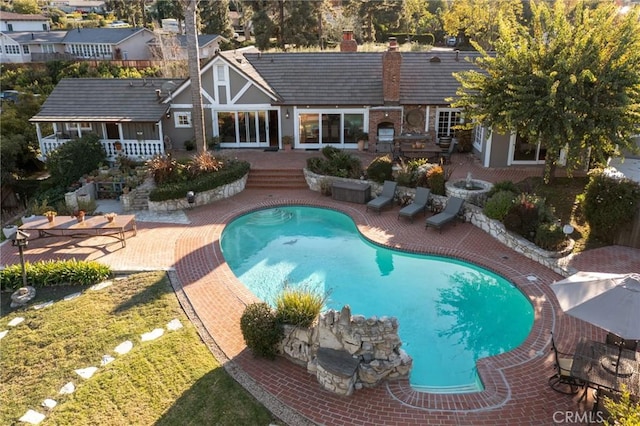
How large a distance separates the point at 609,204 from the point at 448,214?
5473mm

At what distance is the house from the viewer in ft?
86.6

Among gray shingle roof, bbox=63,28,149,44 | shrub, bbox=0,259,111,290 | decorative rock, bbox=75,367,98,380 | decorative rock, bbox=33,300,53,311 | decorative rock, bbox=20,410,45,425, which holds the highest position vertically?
gray shingle roof, bbox=63,28,149,44

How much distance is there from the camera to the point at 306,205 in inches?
852

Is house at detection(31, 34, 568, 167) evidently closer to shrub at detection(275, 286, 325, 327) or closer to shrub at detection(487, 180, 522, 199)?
shrub at detection(487, 180, 522, 199)

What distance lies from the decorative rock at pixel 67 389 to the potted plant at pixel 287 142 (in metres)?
19.3

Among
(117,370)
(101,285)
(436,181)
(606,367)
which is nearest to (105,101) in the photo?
(101,285)

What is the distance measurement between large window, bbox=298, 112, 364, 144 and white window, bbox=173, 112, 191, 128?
6.54 m

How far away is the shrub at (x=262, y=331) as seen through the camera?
1078 cm

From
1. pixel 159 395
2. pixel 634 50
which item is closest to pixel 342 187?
pixel 634 50

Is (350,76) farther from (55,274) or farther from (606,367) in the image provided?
(606,367)

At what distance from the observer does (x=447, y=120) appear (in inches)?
1062

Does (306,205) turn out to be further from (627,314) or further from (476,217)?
(627,314)

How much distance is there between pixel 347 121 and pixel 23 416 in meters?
21.6

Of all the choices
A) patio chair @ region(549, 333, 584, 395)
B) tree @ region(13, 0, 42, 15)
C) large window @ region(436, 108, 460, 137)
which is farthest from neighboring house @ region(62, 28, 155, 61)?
patio chair @ region(549, 333, 584, 395)
